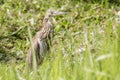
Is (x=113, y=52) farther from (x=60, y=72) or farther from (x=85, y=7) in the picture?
(x=85, y=7)

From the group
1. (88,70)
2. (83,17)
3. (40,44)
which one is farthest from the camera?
(83,17)

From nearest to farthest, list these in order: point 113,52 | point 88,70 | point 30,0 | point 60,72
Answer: point 88,70 < point 113,52 < point 60,72 < point 30,0

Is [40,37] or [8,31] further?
[8,31]

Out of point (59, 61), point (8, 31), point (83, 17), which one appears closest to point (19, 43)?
point (8, 31)

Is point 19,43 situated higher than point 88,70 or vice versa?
point 88,70

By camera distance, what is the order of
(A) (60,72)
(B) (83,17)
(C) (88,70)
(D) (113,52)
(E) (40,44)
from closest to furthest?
1. (C) (88,70)
2. (D) (113,52)
3. (A) (60,72)
4. (E) (40,44)
5. (B) (83,17)

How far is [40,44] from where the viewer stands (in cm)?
574

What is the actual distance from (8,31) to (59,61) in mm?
5213

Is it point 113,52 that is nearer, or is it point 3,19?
point 113,52

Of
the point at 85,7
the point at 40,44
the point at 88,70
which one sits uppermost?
the point at 88,70

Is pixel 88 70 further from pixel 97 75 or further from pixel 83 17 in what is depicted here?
pixel 83 17

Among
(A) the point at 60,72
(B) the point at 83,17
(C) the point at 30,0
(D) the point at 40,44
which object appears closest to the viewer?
(A) the point at 60,72

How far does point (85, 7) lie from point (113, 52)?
591cm

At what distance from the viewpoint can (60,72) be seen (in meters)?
2.40
